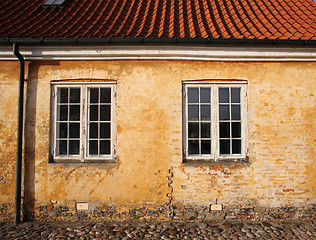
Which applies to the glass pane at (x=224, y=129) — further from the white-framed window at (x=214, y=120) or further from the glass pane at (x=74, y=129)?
the glass pane at (x=74, y=129)

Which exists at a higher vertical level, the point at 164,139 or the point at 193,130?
the point at 193,130

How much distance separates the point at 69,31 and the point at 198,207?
16.4ft

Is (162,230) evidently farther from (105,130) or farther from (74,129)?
(74,129)

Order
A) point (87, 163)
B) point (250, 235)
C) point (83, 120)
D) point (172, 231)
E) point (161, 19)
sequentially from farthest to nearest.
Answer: point (161, 19) → point (83, 120) → point (87, 163) → point (172, 231) → point (250, 235)

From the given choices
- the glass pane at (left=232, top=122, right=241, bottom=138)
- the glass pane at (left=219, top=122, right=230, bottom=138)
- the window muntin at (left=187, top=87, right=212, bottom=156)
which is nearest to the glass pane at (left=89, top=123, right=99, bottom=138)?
the window muntin at (left=187, top=87, right=212, bottom=156)

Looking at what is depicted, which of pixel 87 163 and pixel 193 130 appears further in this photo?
Answer: pixel 193 130

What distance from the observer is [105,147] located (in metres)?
5.34

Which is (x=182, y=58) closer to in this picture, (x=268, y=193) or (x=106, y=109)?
(x=106, y=109)

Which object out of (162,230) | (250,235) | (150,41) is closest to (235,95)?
(150,41)

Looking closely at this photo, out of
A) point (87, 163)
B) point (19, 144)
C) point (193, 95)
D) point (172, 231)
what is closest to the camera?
point (172, 231)

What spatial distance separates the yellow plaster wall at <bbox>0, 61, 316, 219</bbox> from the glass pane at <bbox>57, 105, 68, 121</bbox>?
0.23 metres

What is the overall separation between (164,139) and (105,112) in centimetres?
150

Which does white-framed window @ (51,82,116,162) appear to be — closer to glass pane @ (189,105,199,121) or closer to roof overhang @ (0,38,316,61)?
roof overhang @ (0,38,316,61)

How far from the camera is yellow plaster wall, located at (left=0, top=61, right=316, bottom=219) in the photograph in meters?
5.13
